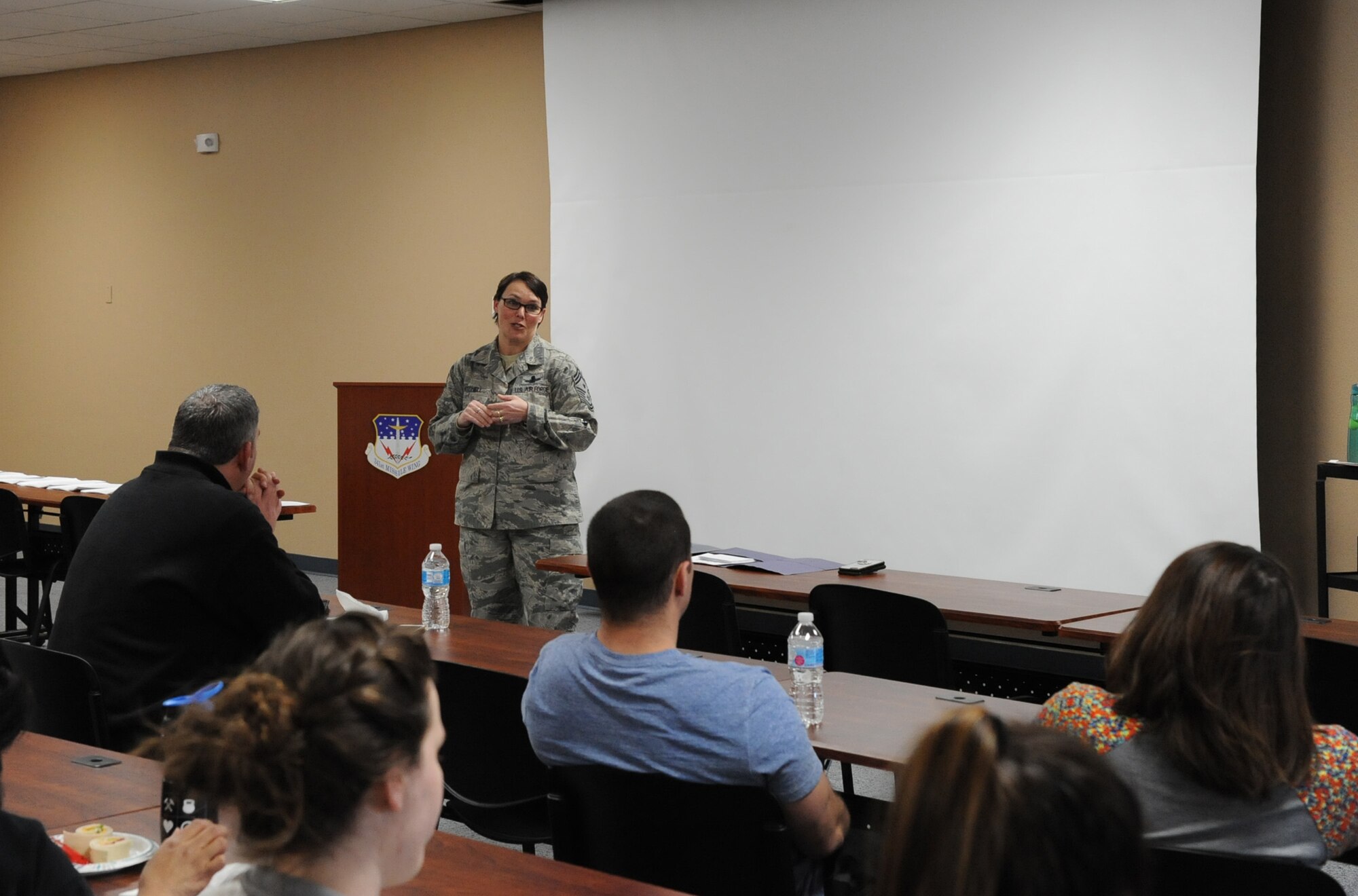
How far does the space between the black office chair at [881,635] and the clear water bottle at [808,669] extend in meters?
0.69

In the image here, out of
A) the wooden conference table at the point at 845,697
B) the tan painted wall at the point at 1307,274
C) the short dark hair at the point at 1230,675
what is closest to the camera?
the short dark hair at the point at 1230,675

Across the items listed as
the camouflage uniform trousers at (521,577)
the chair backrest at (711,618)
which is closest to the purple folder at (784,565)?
the chair backrest at (711,618)

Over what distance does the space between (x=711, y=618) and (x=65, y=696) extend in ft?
6.02

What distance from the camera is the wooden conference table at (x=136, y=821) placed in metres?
1.78

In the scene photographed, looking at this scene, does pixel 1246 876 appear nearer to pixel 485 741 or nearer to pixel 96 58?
pixel 485 741

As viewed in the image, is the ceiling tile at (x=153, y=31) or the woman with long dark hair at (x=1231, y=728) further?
the ceiling tile at (x=153, y=31)

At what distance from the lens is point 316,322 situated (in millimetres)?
8359

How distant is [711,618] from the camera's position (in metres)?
3.95

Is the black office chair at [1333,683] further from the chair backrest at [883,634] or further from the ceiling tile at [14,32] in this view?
the ceiling tile at [14,32]

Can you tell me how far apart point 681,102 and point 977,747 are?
588 cm

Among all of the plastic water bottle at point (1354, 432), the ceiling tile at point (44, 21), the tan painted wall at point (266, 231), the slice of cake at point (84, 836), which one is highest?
the ceiling tile at point (44, 21)

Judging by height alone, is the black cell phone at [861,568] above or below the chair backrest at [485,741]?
above

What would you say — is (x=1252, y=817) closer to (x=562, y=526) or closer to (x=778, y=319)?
(x=562, y=526)

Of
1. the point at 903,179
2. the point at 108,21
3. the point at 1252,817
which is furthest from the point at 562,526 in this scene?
the point at 108,21
